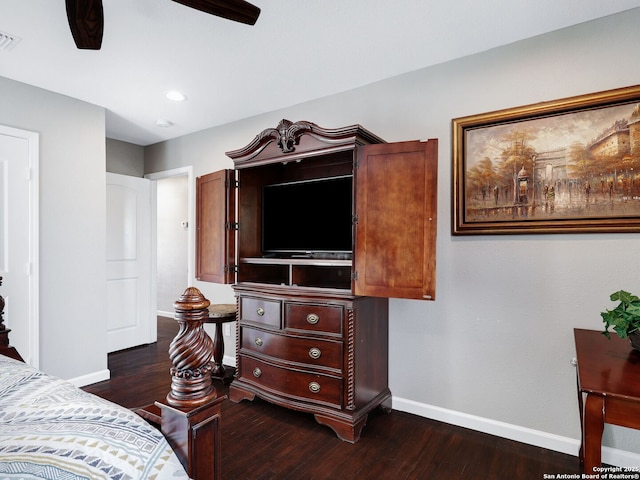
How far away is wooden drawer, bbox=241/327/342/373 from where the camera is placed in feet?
7.77

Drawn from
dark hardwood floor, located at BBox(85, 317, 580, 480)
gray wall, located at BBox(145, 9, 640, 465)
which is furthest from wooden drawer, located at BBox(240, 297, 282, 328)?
gray wall, located at BBox(145, 9, 640, 465)

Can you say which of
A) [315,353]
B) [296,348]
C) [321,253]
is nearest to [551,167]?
[321,253]

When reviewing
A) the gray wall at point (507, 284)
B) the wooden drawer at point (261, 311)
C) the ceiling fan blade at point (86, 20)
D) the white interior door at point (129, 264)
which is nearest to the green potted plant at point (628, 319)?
the gray wall at point (507, 284)

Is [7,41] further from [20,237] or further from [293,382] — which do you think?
[293,382]

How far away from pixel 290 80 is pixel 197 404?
8.18ft

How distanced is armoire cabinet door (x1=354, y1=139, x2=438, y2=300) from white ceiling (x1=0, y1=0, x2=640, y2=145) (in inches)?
27.8

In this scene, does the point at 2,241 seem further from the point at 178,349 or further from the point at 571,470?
the point at 571,470

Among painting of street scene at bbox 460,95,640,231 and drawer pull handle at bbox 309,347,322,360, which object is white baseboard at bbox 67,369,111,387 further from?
painting of street scene at bbox 460,95,640,231

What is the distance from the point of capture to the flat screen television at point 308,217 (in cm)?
264

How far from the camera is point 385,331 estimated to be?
2.73m

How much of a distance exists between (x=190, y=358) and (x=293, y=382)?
5.43 feet

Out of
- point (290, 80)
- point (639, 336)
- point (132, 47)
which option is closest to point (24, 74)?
point (132, 47)

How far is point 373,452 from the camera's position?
2.16 metres

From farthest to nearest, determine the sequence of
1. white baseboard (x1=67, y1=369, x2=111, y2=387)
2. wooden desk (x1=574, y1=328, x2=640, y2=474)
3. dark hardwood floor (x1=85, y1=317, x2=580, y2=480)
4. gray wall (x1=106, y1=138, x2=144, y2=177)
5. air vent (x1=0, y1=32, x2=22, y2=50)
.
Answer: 1. gray wall (x1=106, y1=138, x2=144, y2=177)
2. white baseboard (x1=67, y1=369, x2=111, y2=387)
3. air vent (x1=0, y1=32, x2=22, y2=50)
4. dark hardwood floor (x1=85, y1=317, x2=580, y2=480)
5. wooden desk (x1=574, y1=328, x2=640, y2=474)
